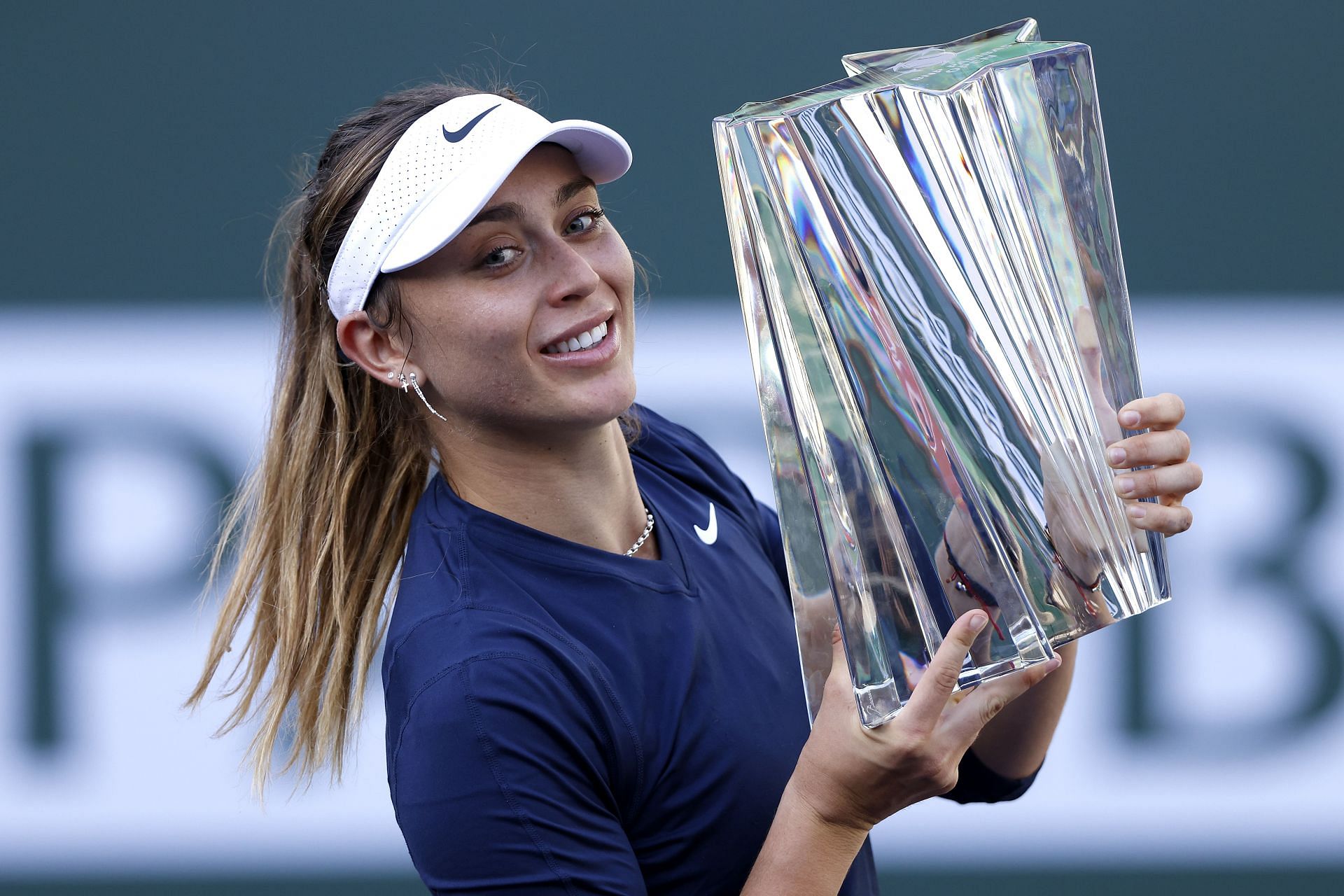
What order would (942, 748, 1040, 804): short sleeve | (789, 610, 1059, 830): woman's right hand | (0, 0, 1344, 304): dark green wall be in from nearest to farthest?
1. (789, 610, 1059, 830): woman's right hand
2. (942, 748, 1040, 804): short sleeve
3. (0, 0, 1344, 304): dark green wall

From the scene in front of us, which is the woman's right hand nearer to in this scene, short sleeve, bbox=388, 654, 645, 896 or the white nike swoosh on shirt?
short sleeve, bbox=388, 654, 645, 896

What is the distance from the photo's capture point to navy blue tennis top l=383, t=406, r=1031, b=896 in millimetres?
757

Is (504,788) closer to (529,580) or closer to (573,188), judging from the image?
(529,580)

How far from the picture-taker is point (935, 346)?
2.38 feet

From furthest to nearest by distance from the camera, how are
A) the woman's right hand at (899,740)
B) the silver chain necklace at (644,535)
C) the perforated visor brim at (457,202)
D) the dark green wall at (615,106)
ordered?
the dark green wall at (615,106), the silver chain necklace at (644,535), the perforated visor brim at (457,202), the woman's right hand at (899,740)

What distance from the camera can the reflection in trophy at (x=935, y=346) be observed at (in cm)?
72

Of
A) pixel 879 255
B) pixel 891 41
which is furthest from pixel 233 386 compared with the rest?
pixel 879 255

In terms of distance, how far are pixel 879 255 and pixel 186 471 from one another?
1390 mm

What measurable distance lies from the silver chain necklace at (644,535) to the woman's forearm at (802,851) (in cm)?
24

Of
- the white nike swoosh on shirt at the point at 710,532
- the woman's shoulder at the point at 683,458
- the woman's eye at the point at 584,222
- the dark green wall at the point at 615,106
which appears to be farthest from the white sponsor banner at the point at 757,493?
the woman's eye at the point at 584,222

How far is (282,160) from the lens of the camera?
184cm

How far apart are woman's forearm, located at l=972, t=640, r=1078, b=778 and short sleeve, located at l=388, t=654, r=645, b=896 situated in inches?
Result: 15.4

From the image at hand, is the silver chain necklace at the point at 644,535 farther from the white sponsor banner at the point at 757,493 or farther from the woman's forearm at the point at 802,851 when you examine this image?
the white sponsor banner at the point at 757,493

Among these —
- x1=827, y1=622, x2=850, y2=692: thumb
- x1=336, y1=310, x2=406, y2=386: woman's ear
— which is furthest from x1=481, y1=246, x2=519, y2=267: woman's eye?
x1=827, y1=622, x2=850, y2=692: thumb
